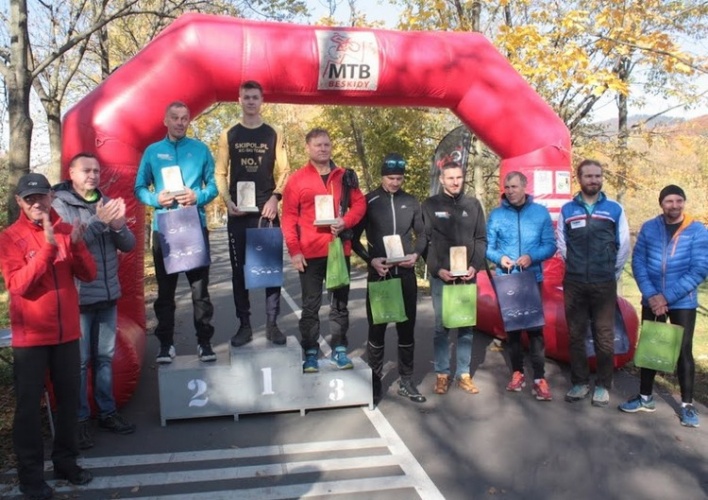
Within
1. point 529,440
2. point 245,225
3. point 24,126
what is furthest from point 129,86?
point 529,440

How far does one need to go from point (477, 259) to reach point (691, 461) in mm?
2271

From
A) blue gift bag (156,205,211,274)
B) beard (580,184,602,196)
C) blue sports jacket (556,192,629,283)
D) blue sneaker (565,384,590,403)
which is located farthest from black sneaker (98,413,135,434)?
beard (580,184,602,196)

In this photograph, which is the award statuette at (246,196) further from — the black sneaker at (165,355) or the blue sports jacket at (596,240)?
the blue sports jacket at (596,240)

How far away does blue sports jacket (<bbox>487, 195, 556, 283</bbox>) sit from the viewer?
5699mm

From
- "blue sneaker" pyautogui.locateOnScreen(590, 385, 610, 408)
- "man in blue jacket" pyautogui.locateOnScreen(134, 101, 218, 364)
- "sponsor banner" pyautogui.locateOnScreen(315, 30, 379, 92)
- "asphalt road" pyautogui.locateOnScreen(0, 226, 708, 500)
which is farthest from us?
"sponsor banner" pyautogui.locateOnScreen(315, 30, 379, 92)

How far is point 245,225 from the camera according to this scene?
537cm

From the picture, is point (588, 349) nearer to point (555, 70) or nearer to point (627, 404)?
point (627, 404)

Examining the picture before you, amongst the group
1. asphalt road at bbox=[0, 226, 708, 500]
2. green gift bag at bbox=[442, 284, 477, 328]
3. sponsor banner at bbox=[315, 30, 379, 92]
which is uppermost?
sponsor banner at bbox=[315, 30, 379, 92]

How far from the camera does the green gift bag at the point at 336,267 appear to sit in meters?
5.04

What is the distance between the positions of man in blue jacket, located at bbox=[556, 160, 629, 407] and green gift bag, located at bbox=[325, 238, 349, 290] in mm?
2006

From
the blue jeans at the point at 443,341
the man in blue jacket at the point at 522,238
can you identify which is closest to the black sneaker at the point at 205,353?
the blue jeans at the point at 443,341

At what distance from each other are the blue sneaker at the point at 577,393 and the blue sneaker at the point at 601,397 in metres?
0.13

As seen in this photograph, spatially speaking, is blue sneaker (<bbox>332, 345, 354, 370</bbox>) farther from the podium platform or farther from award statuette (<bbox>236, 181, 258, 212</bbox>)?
award statuette (<bbox>236, 181, 258, 212</bbox>)

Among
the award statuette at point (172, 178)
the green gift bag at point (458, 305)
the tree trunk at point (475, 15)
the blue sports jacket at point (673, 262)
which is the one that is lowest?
the green gift bag at point (458, 305)
